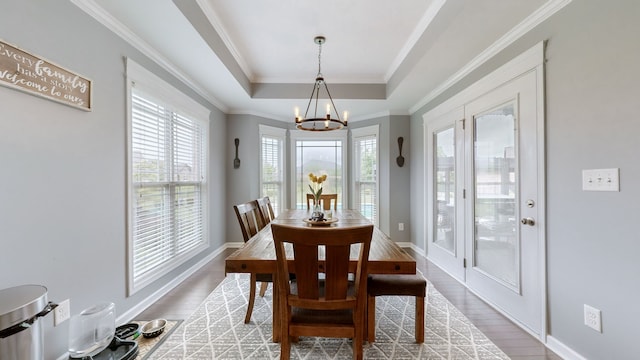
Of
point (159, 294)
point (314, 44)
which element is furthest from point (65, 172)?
point (314, 44)

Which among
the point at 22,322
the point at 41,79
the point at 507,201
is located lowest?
the point at 22,322

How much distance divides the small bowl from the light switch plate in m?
3.15

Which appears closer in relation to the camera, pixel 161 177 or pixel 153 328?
pixel 153 328

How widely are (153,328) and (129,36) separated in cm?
241

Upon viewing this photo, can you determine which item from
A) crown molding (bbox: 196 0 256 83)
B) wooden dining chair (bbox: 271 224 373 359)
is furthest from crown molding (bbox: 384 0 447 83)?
wooden dining chair (bbox: 271 224 373 359)

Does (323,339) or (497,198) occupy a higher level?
(497,198)

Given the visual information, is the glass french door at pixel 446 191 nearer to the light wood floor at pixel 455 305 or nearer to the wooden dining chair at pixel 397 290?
the light wood floor at pixel 455 305

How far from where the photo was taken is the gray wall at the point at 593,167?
4.62 ft

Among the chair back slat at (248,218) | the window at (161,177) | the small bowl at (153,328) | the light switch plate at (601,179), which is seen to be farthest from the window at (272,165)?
the light switch plate at (601,179)

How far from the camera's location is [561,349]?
180cm

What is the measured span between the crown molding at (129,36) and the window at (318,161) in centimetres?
226

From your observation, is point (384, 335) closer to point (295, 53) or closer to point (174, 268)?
point (174, 268)

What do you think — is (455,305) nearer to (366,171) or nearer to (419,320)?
(419,320)

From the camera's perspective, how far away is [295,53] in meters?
3.16
